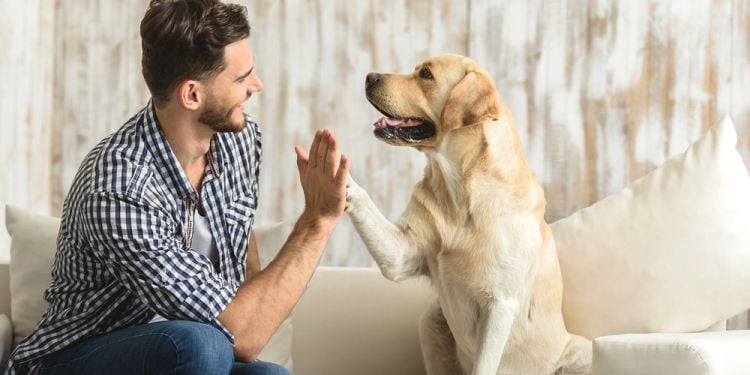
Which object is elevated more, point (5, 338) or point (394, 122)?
point (394, 122)

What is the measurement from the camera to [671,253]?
6.72 ft

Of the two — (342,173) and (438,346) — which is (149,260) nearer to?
(342,173)

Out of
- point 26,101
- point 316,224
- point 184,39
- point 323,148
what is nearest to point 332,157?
point 323,148

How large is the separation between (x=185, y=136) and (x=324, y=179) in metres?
0.31

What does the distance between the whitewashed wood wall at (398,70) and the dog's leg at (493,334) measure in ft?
2.77

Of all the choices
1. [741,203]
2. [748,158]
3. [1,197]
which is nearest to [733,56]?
[748,158]

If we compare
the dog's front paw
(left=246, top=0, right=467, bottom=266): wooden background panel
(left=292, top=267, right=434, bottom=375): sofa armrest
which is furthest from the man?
(left=246, top=0, right=467, bottom=266): wooden background panel

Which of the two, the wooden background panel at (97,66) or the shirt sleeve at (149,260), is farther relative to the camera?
the wooden background panel at (97,66)

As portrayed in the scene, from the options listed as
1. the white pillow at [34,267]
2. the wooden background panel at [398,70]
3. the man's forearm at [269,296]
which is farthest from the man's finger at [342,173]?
the wooden background panel at [398,70]

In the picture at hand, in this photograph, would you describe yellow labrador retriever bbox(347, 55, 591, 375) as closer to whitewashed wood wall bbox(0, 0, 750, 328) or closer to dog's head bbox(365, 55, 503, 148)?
dog's head bbox(365, 55, 503, 148)

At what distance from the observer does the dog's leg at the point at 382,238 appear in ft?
6.03

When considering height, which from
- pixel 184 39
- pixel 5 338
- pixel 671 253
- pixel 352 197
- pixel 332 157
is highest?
pixel 184 39

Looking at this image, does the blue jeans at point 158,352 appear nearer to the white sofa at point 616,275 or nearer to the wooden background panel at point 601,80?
the white sofa at point 616,275

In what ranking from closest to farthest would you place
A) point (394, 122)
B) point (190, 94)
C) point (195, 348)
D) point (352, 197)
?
point (195, 348) < point (190, 94) < point (352, 197) < point (394, 122)
